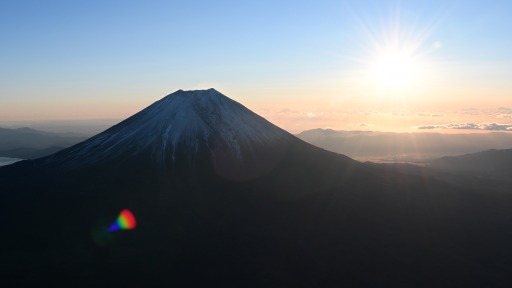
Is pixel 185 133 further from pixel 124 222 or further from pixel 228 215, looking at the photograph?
pixel 124 222

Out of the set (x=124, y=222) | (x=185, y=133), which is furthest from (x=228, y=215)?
(x=185, y=133)

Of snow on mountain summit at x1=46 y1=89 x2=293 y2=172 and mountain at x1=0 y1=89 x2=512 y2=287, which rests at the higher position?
snow on mountain summit at x1=46 y1=89 x2=293 y2=172

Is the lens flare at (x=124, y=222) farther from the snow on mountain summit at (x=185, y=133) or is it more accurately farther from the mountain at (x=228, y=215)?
the snow on mountain summit at (x=185, y=133)

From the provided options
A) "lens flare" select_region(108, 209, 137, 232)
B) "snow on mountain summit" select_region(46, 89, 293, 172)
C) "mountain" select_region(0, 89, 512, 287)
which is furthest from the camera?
"snow on mountain summit" select_region(46, 89, 293, 172)

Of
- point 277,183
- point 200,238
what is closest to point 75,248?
point 200,238

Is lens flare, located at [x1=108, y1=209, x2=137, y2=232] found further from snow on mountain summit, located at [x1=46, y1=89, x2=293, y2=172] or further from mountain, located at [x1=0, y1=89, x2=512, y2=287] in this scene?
snow on mountain summit, located at [x1=46, y1=89, x2=293, y2=172]

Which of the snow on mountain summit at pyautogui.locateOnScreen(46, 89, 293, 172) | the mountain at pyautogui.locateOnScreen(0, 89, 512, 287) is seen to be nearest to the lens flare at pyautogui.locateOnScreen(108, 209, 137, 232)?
the mountain at pyautogui.locateOnScreen(0, 89, 512, 287)

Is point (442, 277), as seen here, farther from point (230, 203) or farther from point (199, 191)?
point (199, 191)
